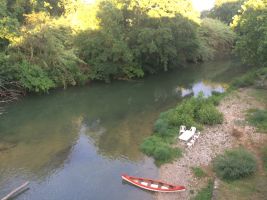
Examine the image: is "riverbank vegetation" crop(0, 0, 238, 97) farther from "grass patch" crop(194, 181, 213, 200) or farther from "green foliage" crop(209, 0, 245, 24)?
"green foliage" crop(209, 0, 245, 24)

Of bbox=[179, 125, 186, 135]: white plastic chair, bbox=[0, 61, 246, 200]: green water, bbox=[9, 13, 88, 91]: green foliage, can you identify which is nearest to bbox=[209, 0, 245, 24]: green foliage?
bbox=[0, 61, 246, 200]: green water

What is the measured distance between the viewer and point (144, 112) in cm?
2895

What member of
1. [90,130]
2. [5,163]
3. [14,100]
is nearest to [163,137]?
[90,130]

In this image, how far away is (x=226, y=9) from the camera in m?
74.6

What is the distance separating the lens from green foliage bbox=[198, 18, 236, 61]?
56.2 meters

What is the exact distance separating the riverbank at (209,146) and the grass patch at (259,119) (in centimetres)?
39

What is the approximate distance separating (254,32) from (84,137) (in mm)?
16533

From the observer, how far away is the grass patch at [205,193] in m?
16.1

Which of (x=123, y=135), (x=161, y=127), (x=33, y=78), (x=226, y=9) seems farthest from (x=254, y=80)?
(x=226, y=9)

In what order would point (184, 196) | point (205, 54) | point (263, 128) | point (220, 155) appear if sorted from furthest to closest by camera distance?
1. point (205, 54)
2. point (263, 128)
3. point (220, 155)
4. point (184, 196)

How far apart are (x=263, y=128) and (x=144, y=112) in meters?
9.65

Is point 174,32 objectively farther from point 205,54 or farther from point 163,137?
point 163,137

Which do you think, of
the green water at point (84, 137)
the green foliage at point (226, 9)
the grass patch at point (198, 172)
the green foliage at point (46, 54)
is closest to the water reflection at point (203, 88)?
the green water at point (84, 137)

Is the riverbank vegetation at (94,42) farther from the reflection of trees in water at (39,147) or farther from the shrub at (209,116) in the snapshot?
the shrub at (209,116)
